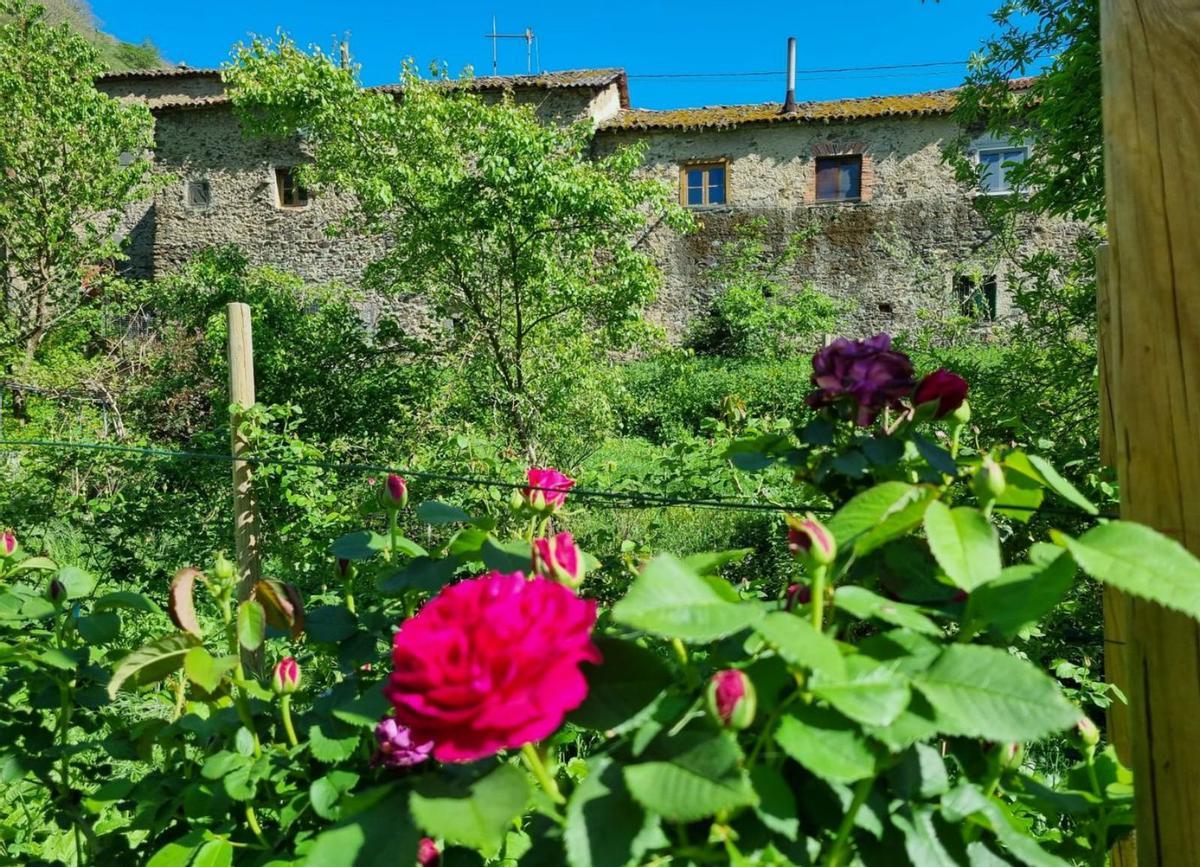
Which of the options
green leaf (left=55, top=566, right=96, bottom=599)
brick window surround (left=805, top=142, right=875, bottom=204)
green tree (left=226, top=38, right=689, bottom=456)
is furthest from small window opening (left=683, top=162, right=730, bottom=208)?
green leaf (left=55, top=566, right=96, bottom=599)

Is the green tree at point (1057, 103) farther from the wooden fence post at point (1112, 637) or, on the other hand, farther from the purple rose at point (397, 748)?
the purple rose at point (397, 748)

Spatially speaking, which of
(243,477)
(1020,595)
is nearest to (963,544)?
(1020,595)

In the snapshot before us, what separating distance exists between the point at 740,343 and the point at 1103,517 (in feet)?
39.7

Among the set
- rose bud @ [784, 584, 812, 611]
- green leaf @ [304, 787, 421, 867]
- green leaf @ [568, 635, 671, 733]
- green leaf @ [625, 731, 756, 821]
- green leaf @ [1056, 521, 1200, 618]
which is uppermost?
green leaf @ [1056, 521, 1200, 618]

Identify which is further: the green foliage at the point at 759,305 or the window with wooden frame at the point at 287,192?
the window with wooden frame at the point at 287,192

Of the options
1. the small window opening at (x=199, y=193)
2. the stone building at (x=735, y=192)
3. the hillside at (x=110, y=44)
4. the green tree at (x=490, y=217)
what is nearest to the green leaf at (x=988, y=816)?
the green tree at (x=490, y=217)

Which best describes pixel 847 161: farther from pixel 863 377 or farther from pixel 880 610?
pixel 880 610

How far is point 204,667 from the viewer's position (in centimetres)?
84

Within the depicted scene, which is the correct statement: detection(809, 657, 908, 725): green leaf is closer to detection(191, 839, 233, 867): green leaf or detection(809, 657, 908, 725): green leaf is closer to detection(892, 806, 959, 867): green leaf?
detection(892, 806, 959, 867): green leaf

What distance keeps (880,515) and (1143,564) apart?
0.53 feet

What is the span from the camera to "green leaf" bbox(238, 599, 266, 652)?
855 millimetres

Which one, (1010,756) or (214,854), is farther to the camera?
(214,854)

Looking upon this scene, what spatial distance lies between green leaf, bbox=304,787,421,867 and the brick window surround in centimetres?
1397

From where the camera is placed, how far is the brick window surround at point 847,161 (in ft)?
43.2
